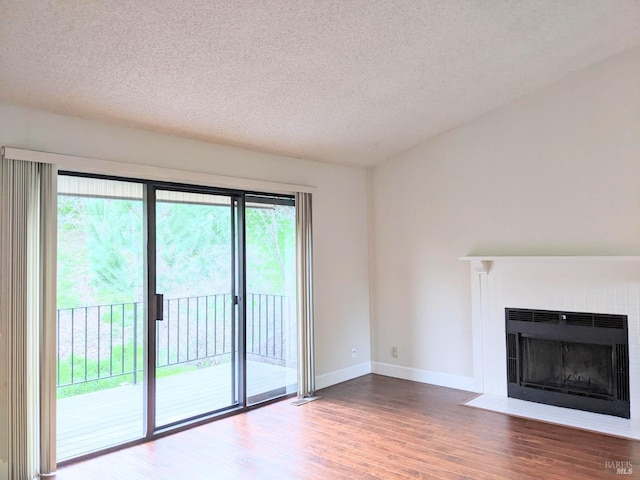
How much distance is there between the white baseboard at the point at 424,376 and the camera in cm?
507

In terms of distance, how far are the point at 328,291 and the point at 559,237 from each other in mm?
2380

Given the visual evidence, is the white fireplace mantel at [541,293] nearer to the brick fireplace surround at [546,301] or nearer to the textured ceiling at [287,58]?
the brick fireplace surround at [546,301]

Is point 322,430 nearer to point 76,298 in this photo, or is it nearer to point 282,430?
point 282,430

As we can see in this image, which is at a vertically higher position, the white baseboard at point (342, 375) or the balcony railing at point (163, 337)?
the balcony railing at point (163, 337)

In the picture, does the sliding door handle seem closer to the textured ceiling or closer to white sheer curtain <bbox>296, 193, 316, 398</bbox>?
the textured ceiling

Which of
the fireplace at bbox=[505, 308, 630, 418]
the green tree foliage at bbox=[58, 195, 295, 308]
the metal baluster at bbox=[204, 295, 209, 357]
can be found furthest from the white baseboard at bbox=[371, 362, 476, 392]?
the metal baluster at bbox=[204, 295, 209, 357]

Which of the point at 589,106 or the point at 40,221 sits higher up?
the point at 589,106

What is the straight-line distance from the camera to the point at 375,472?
10.4 ft

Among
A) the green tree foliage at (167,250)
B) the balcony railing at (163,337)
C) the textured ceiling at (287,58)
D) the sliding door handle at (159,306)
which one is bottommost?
the balcony railing at (163,337)

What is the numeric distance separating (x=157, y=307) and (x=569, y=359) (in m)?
3.66

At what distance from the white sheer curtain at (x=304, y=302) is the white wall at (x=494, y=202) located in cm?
116

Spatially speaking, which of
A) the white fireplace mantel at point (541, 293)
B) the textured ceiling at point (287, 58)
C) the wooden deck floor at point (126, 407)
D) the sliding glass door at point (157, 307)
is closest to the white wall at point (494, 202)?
the white fireplace mantel at point (541, 293)

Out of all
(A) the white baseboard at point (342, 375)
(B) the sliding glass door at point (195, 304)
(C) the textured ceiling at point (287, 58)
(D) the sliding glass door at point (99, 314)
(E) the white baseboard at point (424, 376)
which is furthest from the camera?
(A) the white baseboard at point (342, 375)

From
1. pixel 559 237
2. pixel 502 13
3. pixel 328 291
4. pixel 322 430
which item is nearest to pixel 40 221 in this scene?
pixel 322 430
